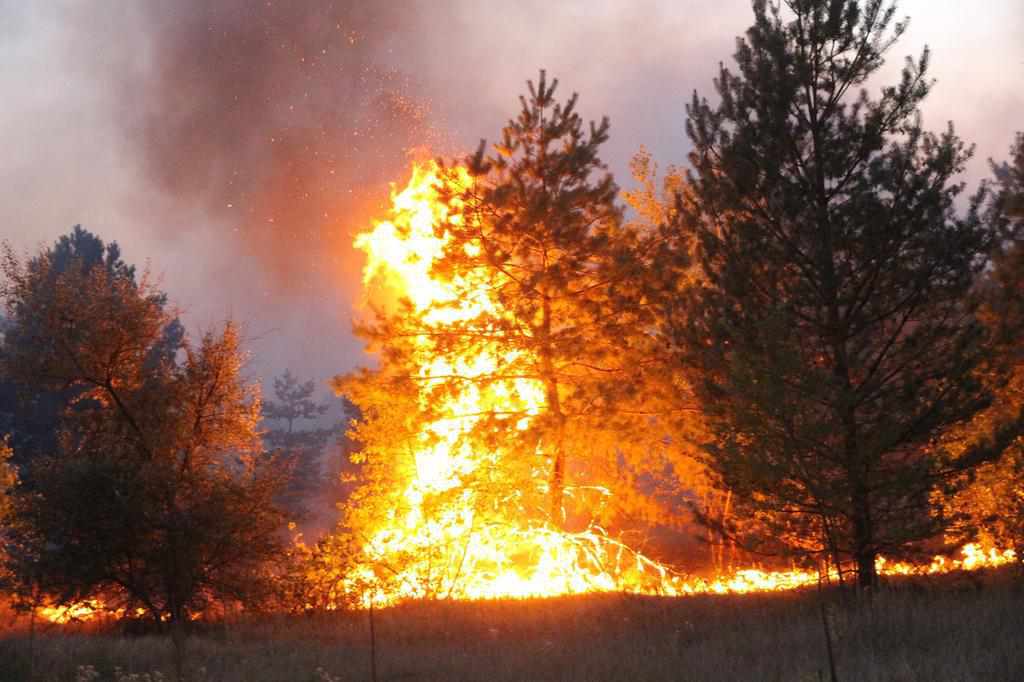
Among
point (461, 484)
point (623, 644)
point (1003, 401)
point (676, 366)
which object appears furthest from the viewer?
point (461, 484)

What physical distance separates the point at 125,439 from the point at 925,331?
44.3 feet

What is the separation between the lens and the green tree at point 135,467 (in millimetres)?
13828

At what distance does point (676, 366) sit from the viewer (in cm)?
1605

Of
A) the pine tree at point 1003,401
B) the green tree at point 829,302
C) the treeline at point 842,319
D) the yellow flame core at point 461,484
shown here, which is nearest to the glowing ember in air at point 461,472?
the yellow flame core at point 461,484

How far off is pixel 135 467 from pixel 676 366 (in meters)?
10.2

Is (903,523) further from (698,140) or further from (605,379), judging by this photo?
(605,379)

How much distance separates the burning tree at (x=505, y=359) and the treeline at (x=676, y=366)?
8 cm

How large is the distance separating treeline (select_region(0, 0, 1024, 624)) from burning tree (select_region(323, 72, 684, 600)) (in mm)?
85

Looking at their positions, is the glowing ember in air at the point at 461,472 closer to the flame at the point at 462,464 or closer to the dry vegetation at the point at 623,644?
the flame at the point at 462,464

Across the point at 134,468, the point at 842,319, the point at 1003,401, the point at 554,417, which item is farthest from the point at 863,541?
the point at 134,468

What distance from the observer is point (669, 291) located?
60.6 feet

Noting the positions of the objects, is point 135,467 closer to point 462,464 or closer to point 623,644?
point 462,464

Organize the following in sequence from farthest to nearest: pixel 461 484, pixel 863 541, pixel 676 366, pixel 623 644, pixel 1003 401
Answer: pixel 461 484 < pixel 676 366 < pixel 1003 401 < pixel 863 541 < pixel 623 644

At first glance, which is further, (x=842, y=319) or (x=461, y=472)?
(x=461, y=472)
